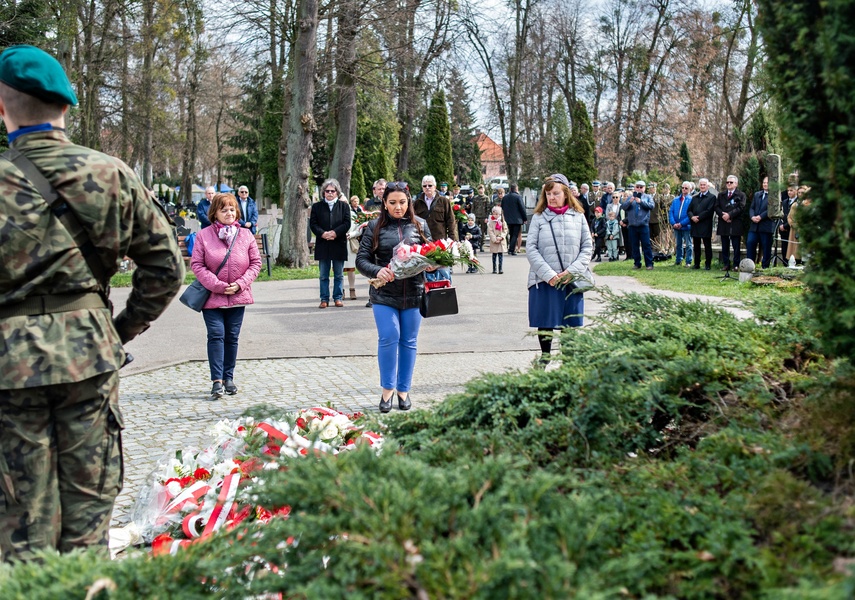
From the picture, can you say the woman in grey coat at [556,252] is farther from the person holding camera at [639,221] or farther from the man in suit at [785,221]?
the person holding camera at [639,221]

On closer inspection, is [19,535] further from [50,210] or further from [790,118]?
[790,118]

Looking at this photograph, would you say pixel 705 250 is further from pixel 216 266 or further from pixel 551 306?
pixel 216 266

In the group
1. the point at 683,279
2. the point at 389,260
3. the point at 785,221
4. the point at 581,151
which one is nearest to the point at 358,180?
the point at 581,151

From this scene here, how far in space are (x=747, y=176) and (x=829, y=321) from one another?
17.8m

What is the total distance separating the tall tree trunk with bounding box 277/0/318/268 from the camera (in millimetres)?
19031

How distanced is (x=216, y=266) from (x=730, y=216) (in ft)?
44.9

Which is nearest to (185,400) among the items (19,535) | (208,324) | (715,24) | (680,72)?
(208,324)

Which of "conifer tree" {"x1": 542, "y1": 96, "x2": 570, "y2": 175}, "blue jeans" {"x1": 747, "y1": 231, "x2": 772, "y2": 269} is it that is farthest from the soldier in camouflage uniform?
"conifer tree" {"x1": 542, "y1": 96, "x2": 570, "y2": 175}

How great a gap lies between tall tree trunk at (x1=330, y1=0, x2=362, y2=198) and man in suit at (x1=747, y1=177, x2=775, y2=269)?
33.0ft

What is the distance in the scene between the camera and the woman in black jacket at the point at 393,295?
23.0ft

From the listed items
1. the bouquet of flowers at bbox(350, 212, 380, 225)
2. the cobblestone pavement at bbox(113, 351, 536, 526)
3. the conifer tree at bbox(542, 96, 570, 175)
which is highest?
the conifer tree at bbox(542, 96, 570, 175)

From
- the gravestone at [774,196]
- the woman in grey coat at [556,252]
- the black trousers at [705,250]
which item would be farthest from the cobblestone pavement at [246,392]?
the black trousers at [705,250]

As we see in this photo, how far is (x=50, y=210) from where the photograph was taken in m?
2.93

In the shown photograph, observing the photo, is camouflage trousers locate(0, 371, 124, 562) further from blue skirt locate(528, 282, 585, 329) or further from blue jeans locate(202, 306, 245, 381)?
blue skirt locate(528, 282, 585, 329)
